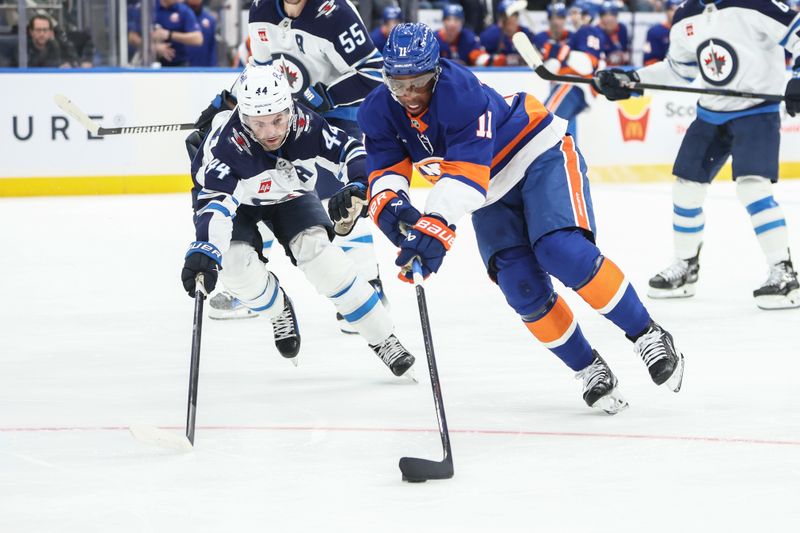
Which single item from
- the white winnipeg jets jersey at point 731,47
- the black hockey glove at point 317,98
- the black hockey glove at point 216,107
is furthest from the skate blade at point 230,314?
the white winnipeg jets jersey at point 731,47

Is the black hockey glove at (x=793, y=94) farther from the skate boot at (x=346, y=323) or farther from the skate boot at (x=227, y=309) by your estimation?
the skate boot at (x=227, y=309)

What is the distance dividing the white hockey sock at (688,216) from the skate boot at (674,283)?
67 mm

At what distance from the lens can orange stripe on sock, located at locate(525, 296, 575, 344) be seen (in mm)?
3445

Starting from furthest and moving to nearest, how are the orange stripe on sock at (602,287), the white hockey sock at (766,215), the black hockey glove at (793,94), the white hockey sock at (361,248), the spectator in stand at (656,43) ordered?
the spectator in stand at (656,43) → the white hockey sock at (766,215) → the black hockey glove at (793,94) → the white hockey sock at (361,248) → the orange stripe on sock at (602,287)

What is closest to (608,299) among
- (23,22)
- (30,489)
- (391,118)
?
(391,118)

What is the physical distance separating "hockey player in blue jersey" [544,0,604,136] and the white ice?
3687 millimetres

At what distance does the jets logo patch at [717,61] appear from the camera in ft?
16.8

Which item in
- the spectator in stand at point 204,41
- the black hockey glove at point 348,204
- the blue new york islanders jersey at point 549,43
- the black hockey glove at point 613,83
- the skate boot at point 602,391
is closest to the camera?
the skate boot at point 602,391

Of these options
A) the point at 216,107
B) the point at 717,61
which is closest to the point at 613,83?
the point at 717,61

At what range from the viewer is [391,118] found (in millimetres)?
3301

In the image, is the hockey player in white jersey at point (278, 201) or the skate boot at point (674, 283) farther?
the skate boot at point (674, 283)

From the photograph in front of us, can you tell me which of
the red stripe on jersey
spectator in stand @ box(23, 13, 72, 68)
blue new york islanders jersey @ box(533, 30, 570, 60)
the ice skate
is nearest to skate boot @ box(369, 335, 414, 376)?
the ice skate

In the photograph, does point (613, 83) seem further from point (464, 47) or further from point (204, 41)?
point (464, 47)

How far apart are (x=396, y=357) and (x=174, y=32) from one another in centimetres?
601
